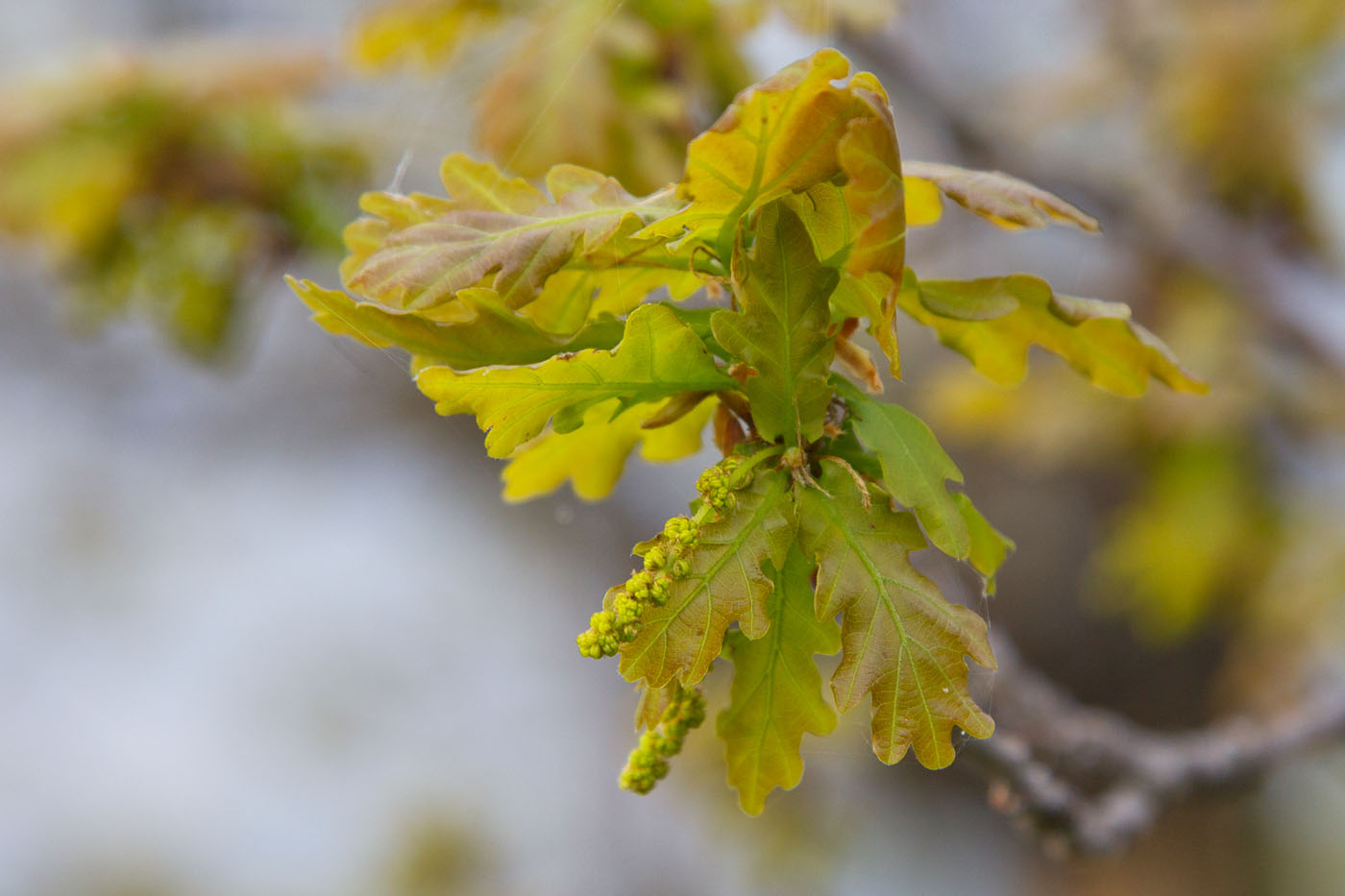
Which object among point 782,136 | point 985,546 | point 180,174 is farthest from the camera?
point 180,174

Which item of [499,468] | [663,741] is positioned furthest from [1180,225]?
[663,741]

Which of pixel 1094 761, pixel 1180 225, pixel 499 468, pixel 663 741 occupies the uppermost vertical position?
pixel 663 741

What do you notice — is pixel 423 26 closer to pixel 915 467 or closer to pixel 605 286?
pixel 605 286

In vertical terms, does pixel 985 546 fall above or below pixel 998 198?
below

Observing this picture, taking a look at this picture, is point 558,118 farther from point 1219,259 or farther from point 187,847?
point 187,847

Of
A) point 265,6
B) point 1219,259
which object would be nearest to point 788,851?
point 1219,259
